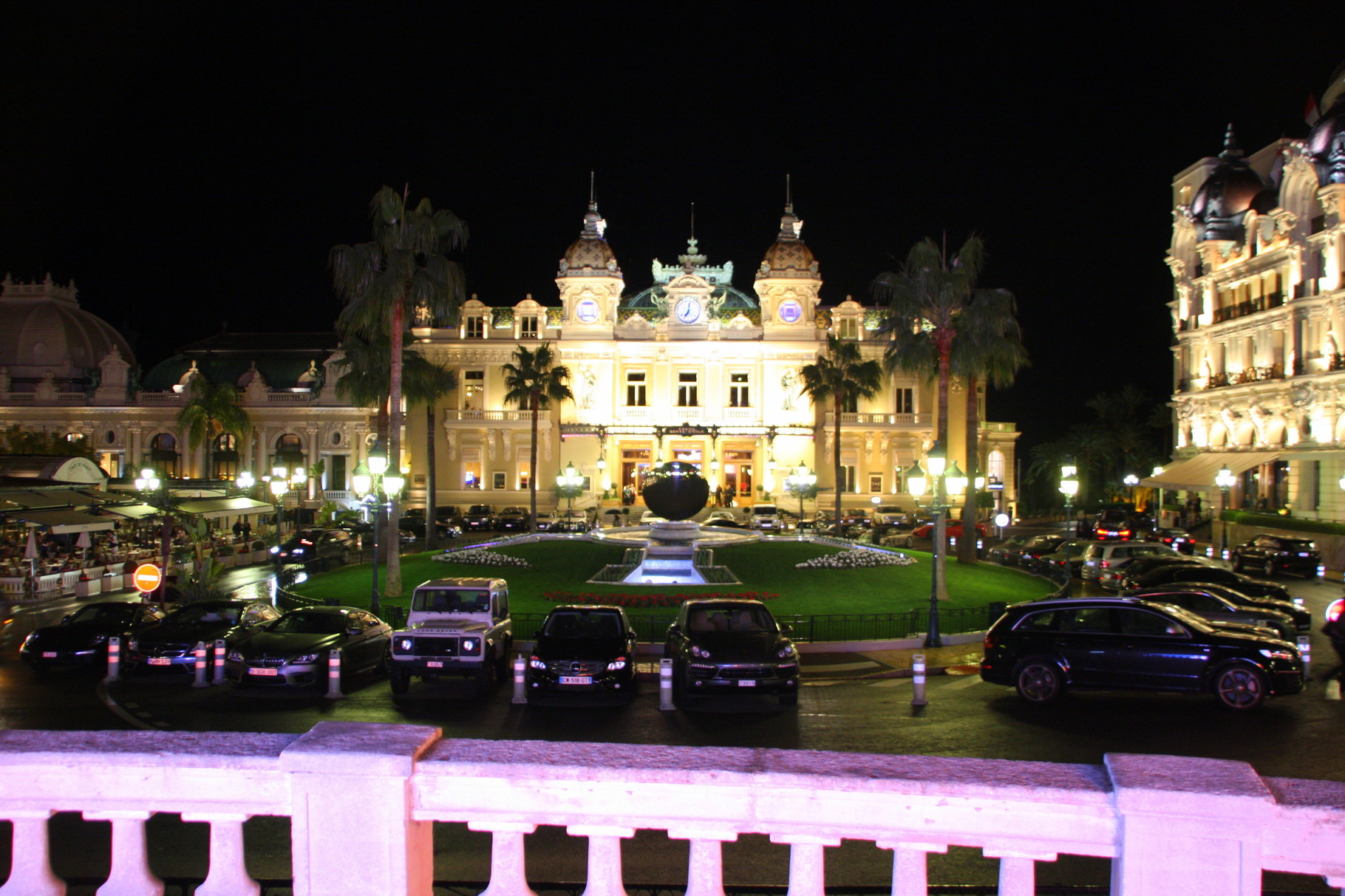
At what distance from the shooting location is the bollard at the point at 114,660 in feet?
55.9

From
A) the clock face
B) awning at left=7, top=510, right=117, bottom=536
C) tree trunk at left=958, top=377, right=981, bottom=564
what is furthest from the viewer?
the clock face

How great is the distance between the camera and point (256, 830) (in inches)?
338

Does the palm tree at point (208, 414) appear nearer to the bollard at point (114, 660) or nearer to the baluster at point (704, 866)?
the bollard at point (114, 660)

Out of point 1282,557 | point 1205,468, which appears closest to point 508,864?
point 1282,557

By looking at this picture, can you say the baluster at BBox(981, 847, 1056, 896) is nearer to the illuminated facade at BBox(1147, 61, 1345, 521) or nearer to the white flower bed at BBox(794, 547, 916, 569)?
the white flower bed at BBox(794, 547, 916, 569)

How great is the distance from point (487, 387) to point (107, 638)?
50.5 meters

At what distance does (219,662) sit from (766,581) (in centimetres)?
1481

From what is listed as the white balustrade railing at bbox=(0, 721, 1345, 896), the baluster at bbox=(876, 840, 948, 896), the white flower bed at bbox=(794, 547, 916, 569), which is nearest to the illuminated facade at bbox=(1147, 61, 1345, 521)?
the white flower bed at bbox=(794, 547, 916, 569)

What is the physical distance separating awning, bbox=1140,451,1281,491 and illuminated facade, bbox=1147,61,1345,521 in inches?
4.0

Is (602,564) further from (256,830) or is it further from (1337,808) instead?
(1337,808)

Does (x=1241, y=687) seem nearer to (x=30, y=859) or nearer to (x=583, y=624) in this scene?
(x=583, y=624)

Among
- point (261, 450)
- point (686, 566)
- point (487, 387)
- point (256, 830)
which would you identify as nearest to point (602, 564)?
point (686, 566)

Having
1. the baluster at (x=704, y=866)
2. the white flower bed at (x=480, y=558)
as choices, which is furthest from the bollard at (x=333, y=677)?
the baluster at (x=704, y=866)

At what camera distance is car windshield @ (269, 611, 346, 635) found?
54.6 feet
